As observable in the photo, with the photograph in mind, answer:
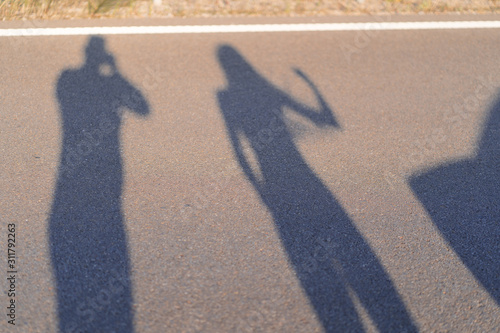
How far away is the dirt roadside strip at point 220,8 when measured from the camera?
6.25m

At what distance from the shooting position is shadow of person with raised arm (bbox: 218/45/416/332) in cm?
290

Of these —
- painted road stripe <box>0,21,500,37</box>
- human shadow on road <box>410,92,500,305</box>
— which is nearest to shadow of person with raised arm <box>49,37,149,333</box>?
painted road stripe <box>0,21,500,37</box>

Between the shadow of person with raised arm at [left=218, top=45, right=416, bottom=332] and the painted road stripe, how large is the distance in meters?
1.27

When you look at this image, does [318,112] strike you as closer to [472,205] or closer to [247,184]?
[247,184]

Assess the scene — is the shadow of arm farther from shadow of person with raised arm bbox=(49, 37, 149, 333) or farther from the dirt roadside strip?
the dirt roadside strip

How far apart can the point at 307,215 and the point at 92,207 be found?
1573 mm

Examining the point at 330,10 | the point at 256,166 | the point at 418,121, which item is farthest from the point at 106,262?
the point at 330,10

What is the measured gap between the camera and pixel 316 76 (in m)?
5.27

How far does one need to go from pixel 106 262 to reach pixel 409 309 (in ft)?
6.28

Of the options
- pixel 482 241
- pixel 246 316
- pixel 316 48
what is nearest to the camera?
pixel 246 316

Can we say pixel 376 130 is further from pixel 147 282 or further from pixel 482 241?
pixel 147 282

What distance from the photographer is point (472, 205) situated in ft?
12.2

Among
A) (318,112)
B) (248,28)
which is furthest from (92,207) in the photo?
(248,28)

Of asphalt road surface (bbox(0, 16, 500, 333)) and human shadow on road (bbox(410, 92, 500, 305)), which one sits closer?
asphalt road surface (bbox(0, 16, 500, 333))
